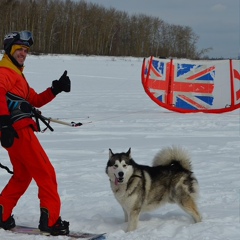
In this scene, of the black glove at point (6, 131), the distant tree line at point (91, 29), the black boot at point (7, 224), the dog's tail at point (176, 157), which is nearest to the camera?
the black glove at point (6, 131)

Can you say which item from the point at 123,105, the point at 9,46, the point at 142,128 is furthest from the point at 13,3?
the point at 9,46

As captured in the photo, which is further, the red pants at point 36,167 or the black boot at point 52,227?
the black boot at point 52,227

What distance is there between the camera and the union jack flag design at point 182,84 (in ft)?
41.7

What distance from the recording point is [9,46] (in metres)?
4.03

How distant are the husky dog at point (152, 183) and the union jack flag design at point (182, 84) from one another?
806 centimetres

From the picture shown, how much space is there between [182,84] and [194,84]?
1.06ft

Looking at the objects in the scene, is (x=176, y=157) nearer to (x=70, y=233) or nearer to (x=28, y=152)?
(x=70, y=233)

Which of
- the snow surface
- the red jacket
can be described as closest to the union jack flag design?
A: the snow surface

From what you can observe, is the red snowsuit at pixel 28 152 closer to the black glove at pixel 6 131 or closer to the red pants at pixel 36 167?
the red pants at pixel 36 167

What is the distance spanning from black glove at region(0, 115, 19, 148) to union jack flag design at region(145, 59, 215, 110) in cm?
941

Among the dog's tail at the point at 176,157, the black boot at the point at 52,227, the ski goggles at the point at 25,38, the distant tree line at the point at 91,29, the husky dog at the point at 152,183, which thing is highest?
the distant tree line at the point at 91,29

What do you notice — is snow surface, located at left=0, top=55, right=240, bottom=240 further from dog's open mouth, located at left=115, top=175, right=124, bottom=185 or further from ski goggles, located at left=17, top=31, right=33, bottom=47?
ski goggles, located at left=17, top=31, right=33, bottom=47

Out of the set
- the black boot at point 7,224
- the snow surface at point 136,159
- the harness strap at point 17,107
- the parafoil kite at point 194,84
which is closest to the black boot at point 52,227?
the snow surface at point 136,159

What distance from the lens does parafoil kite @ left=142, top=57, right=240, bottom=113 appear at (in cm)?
1260
